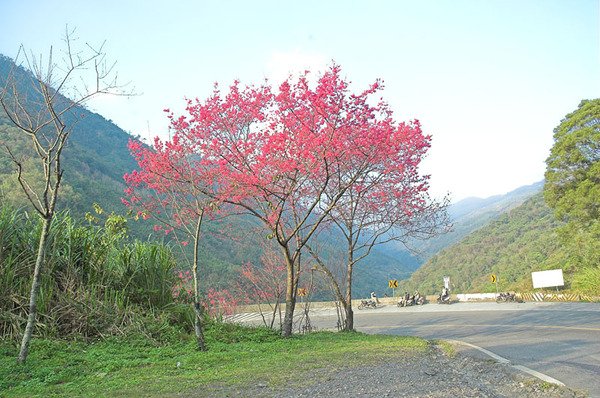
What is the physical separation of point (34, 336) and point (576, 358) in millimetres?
8806

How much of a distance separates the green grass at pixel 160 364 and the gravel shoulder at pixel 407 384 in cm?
25

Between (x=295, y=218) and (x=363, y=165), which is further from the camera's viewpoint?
(x=295, y=218)

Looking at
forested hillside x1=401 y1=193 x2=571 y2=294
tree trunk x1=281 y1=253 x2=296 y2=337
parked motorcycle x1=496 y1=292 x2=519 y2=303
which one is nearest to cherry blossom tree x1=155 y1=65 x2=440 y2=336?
tree trunk x1=281 y1=253 x2=296 y2=337

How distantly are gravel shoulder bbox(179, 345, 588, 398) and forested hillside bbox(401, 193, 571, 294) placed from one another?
30.8 m

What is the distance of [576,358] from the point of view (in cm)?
772

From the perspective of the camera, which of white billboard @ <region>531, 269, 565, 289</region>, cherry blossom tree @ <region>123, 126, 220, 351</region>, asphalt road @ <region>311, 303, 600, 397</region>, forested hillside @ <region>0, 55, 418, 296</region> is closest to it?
asphalt road @ <region>311, 303, 600, 397</region>

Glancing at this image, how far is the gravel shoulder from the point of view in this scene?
515 centimetres

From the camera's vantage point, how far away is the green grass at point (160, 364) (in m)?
5.44

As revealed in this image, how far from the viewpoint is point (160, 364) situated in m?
6.82

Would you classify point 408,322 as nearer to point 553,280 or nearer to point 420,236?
point 420,236

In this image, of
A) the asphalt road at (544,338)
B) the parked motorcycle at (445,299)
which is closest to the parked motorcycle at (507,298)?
the parked motorcycle at (445,299)

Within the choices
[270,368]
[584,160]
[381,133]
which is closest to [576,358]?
[270,368]

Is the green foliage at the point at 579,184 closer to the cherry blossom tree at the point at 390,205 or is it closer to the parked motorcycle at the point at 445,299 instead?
the parked motorcycle at the point at 445,299

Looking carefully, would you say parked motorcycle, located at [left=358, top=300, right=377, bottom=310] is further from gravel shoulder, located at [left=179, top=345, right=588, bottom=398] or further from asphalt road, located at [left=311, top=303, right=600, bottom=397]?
gravel shoulder, located at [left=179, top=345, right=588, bottom=398]
